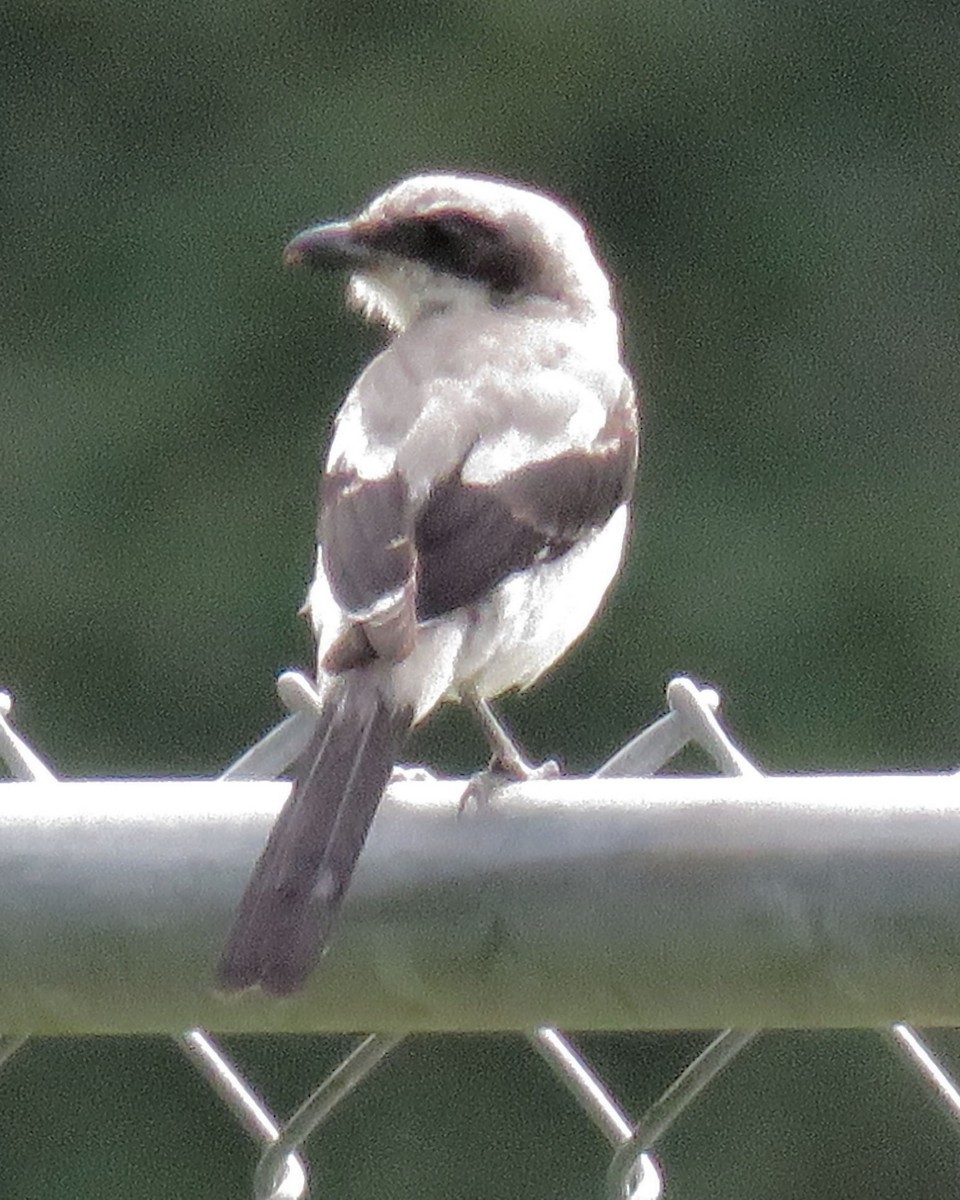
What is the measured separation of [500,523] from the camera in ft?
10.5

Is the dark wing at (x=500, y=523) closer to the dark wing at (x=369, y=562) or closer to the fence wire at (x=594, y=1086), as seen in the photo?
the dark wing at (x=369, y=562)

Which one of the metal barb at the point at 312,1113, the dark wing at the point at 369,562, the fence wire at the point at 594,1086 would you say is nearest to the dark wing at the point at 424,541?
the dark wing at the point at 369,562

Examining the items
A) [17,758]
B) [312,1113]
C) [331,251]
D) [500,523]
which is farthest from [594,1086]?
[331,251]

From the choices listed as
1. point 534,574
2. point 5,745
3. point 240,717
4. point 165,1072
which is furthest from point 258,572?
point 5,745

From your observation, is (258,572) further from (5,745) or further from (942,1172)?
(5,745)

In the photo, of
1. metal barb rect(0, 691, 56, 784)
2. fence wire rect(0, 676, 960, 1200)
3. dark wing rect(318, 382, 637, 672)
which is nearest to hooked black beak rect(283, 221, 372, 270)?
dark wing rect(318, 382, 637, 672)

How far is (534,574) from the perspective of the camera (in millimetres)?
3393

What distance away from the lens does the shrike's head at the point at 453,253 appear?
4.21 m

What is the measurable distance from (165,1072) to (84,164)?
2684mm

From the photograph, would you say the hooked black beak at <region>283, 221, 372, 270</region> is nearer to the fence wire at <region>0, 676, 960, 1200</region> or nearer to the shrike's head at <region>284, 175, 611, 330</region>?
the shrike's head at <region>284, 175, 611, 330</region>

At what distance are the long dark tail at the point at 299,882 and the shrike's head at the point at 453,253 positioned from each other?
185cm

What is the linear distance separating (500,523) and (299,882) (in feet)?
3.71

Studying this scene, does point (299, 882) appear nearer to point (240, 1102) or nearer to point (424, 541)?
point (240, 1102)

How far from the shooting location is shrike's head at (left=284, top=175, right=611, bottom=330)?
13.8 ft
